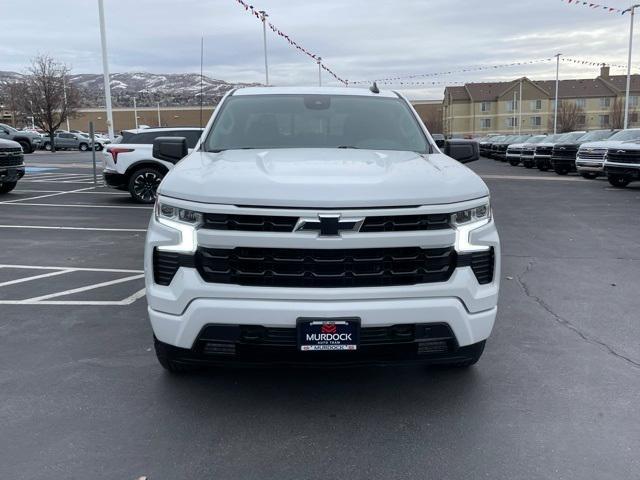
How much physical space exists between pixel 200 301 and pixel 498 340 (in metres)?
2.64

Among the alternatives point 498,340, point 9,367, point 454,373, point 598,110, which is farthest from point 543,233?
point 598,110

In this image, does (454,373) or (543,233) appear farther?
(543,233)

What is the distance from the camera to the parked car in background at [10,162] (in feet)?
47.2

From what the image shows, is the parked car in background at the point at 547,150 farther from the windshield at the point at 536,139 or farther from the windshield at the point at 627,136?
the windshield at the point at 627,136

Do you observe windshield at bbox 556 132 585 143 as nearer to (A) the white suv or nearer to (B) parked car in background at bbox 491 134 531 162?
(B) parked car in background at bbox 491 134 531 162

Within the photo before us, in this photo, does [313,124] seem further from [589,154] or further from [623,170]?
[589,154]

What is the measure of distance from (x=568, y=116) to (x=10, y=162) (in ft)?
250

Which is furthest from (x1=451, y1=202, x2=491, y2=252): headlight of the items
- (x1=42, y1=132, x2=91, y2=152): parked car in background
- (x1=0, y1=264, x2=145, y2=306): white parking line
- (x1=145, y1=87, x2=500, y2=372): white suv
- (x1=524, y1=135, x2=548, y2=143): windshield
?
(x1=42, y1=132, x2=91, y2=152): parked car in background

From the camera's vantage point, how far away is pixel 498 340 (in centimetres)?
482

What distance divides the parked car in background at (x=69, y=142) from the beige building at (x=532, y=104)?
5552 centimetres

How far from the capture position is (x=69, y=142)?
166ft

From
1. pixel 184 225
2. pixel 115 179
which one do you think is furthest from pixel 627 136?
pixel 184 225

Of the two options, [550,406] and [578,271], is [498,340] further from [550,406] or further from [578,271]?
[578,271]

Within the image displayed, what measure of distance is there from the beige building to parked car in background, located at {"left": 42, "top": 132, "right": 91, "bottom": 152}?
2186 inches
